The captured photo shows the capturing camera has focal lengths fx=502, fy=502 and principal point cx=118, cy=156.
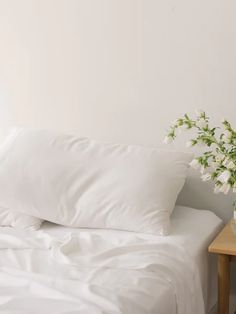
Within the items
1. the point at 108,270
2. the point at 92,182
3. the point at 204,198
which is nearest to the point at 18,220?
the point at 92,182

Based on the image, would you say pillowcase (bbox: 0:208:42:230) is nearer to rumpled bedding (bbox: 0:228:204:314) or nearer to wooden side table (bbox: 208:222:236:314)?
rumpled bedding (bbox: 0:228:204:314)

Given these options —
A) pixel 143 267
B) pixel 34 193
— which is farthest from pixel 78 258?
pixel 34 193

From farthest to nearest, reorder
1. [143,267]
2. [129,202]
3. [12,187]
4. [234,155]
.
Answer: [12,187] → [129,202] → [234,155] → [143,267]

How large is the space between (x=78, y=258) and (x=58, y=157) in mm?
528

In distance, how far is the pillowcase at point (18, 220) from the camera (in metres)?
2.01

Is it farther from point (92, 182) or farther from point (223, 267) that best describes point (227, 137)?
point (92, 182)

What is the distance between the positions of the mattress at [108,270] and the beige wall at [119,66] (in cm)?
44

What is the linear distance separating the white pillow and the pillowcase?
0.03m

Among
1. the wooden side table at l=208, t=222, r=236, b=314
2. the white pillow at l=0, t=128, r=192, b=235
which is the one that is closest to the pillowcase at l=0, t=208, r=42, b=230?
the white pillow at l=0, t=128, r=192, b=235

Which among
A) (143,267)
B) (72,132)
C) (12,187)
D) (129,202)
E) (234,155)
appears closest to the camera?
(143,267)

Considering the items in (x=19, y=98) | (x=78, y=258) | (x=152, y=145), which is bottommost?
(x=78, y=258)

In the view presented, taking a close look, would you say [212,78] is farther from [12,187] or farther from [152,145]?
[12,187]

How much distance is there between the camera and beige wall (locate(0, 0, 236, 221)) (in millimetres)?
2104

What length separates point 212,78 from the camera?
6.93 feet
